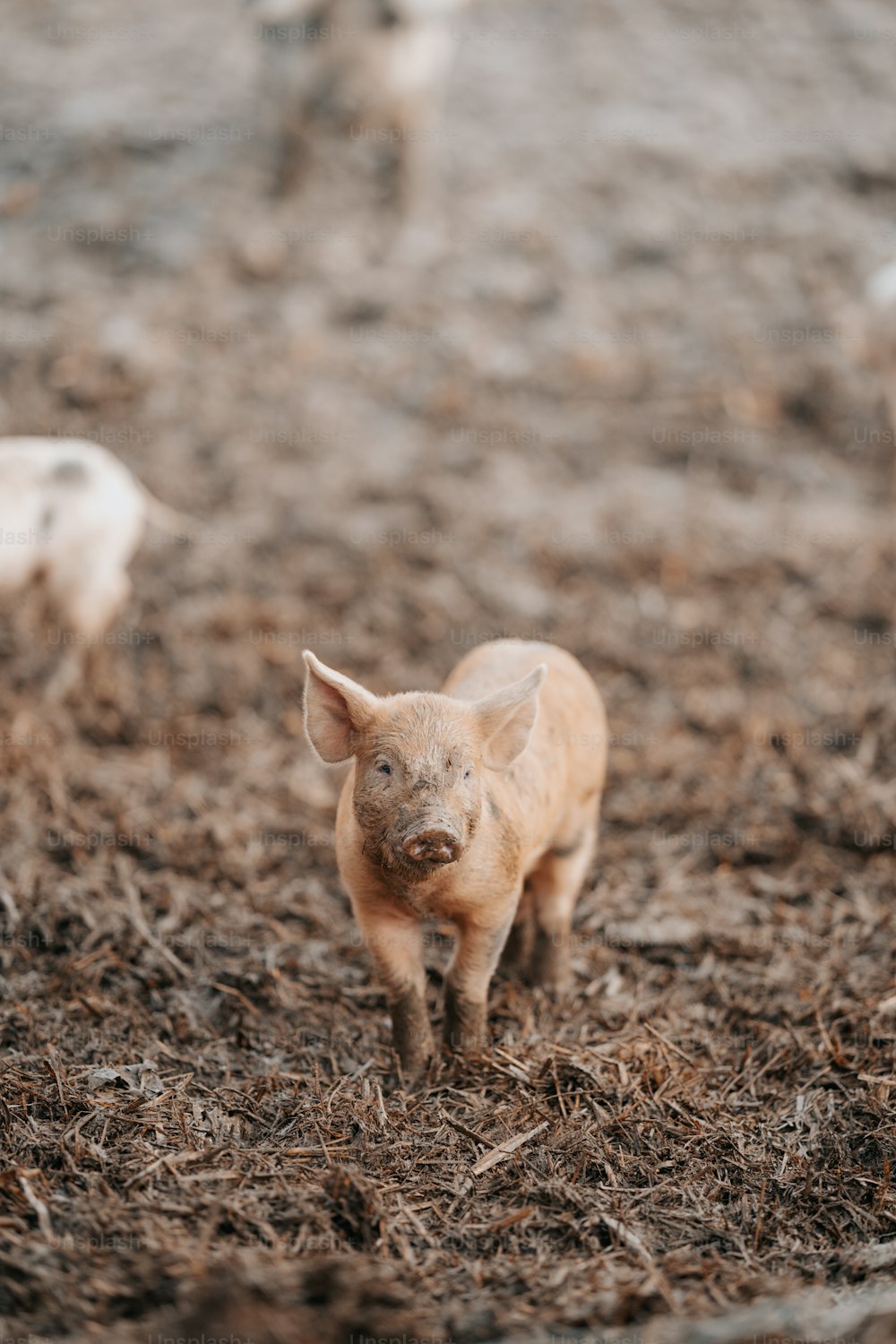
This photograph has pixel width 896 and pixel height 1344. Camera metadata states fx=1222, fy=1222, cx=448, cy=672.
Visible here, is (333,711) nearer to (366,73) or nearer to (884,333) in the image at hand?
(884,333)

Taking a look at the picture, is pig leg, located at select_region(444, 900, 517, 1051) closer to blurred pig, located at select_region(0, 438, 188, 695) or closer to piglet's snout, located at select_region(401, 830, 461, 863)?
piglet's snout, located at select_region(401, 830, 461, 863)

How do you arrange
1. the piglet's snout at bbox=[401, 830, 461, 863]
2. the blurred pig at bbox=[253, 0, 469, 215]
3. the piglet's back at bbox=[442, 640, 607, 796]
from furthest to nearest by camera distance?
the blurred pig at bbox=[253, 0, 469, 215], the piglet's back at bbox=[442, 640, 607, 796], the piglet's snout at bbox=[401, 830, 461, 863]

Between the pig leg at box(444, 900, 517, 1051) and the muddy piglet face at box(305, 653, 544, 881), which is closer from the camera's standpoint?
the muddy piglet face at box(305, 653, 544, 881)

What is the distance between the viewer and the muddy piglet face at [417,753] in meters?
3.18

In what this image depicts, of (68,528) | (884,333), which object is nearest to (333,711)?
(68,528)

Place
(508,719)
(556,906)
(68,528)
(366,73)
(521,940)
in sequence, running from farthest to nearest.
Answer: (366,73) → (68,528) → (521,940) → (556,906) → (508,719)

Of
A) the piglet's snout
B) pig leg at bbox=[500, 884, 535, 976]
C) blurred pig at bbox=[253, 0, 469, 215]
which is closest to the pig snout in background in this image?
the piglet's snout

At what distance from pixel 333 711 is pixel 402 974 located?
82cm

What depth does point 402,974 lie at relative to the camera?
3.62 m

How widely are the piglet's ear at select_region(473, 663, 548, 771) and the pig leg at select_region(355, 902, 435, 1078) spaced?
0.54m

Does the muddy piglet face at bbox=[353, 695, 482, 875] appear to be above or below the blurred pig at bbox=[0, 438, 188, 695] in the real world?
above

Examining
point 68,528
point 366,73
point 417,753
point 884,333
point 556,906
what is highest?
point 417,753

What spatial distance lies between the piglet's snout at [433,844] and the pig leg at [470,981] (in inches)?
21.9

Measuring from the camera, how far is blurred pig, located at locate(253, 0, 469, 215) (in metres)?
9.78
